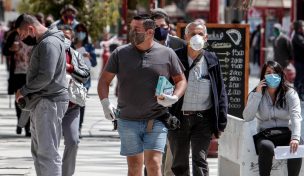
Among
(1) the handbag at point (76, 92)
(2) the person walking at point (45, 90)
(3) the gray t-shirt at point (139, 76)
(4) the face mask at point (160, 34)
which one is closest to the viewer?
(3) the gray t-shirt at point (139, 76)

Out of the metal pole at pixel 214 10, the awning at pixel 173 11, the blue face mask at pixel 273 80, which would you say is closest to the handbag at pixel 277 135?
the blue face mask at pixel 273 80

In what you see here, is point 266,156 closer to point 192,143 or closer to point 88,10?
point 192,143

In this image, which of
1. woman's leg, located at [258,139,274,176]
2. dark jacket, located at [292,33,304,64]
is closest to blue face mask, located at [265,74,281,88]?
woman's leg, located at [258,139,274,176]

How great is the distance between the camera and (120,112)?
982 cm

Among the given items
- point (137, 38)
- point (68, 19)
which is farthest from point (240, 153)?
point (68, 19)

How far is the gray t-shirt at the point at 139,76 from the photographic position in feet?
31.7

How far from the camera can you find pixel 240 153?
37.5 feet

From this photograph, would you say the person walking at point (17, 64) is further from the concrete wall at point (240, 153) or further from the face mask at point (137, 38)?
the face mask at point (137, 38)

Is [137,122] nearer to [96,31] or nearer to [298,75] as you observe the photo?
[298,75]

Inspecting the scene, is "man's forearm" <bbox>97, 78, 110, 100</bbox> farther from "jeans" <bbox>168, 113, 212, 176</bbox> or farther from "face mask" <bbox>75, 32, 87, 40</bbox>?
"face mask" <bbox>75, 32, 87, 40</bbox>

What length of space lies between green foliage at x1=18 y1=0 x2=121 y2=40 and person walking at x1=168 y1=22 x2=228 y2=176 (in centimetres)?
1447

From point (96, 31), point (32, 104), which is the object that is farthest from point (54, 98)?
point (96, 31)

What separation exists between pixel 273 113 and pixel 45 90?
2374mm

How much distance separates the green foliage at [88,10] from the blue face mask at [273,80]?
46.2 feet
